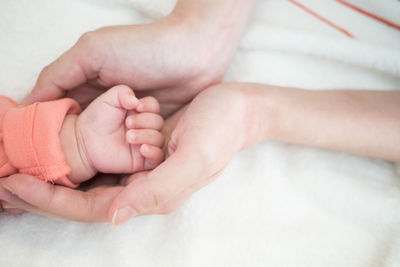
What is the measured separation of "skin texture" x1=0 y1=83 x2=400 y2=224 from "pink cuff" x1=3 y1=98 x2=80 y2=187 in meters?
0.06

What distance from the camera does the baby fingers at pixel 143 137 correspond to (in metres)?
0.83

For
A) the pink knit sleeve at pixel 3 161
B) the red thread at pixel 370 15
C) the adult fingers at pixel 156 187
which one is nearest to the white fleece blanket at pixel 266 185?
the red thread at pixel 370 15

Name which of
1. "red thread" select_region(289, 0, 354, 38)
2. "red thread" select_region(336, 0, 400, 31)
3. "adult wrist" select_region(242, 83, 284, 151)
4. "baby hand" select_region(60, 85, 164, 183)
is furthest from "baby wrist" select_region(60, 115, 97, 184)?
"red thread" select_region(336, 0, 400, 31)

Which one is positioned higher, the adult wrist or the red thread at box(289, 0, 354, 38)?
the red thread at box(289, 0, 354, 38)

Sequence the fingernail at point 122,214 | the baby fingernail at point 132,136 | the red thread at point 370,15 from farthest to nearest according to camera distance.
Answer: the red thread at point 370,15, the baby fingernail at point 132,136, the fingernail at point 122,214

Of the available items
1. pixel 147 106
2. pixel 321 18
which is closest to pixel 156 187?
pixel 147 106

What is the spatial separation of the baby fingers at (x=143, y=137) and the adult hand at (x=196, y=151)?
0.18ft

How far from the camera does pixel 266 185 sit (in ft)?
3.11

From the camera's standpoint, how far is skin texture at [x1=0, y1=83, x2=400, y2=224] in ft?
2.17

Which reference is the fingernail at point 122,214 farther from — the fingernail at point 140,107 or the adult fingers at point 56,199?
the fingernail at point 140,107

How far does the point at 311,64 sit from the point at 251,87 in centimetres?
29

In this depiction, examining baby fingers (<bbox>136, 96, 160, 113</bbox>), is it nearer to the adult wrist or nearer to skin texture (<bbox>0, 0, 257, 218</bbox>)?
skin texture (<bbox>0, 0, 257, 218</bbox>)

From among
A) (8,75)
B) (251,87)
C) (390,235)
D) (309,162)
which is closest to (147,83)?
(251,87)

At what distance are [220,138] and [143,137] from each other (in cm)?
20
